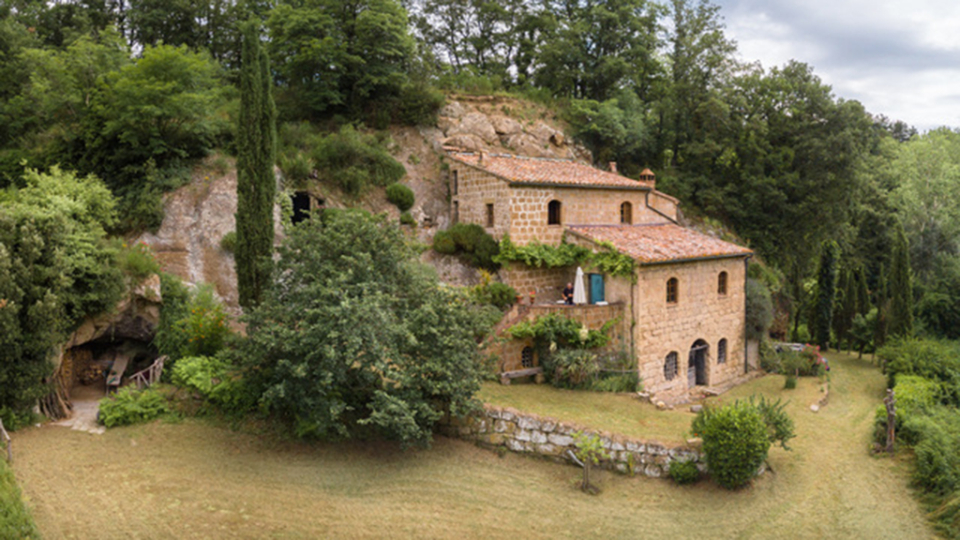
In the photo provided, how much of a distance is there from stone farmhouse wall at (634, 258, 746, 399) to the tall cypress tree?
12.7 m

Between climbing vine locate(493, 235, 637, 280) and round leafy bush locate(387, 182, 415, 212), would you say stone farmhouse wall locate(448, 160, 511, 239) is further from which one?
round leafy bush locate(387, 182, 415, 212)

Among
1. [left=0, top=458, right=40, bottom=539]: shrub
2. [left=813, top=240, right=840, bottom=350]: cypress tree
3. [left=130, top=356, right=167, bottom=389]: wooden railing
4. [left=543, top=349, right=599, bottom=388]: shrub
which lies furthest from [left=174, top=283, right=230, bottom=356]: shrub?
[left=813, top=240, right=840, bottom=350]: cypress tree

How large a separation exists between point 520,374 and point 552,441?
15.8 feet

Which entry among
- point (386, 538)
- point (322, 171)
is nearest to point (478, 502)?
point (386, 538)

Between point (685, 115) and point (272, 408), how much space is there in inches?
1195

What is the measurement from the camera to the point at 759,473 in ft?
44.1

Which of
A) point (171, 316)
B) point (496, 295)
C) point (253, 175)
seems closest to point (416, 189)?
Answer: point (496, 295)

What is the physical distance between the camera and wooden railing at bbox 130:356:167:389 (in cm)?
1531

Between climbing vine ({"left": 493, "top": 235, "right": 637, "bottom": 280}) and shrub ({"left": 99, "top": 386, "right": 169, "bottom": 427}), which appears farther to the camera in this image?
climbing vine ({"left": 493, "top": 235, "right": 637, "bottom": 280})

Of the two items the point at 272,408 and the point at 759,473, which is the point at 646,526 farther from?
the point at 272,408

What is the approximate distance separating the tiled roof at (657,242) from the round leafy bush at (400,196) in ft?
24.9

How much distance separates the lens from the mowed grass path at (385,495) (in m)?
10.3

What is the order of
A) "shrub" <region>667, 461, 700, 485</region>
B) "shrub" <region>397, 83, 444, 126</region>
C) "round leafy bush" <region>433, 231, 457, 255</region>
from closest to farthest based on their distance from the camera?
1. "shrub" <region>667, 461, 700, 485</region>
2. "round leafy bush" <region>433, 231, 457, 255</region>
3. "shrub" <region>397, 83, 444, 126</region>

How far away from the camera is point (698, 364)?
75.4 feet
